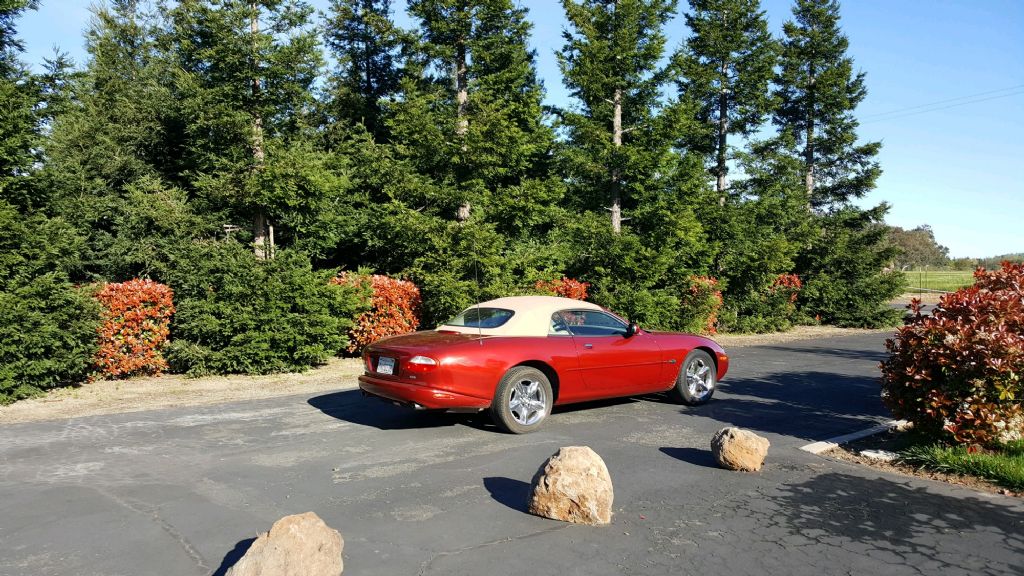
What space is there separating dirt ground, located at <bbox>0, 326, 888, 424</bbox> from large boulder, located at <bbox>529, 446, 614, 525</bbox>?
625 cm

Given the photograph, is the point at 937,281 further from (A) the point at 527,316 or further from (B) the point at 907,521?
(B) the point at 907,521

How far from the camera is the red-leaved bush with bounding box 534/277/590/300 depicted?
16.6 meters

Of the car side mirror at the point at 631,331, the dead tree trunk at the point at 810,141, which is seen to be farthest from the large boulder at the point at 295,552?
the dead tree trunk at the point at 810,141

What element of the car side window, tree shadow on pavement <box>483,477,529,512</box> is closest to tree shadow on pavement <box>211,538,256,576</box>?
tree shadow on pavement <box>483,477,529,512</box>

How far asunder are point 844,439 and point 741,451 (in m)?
1.94

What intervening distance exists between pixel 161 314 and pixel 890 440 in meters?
10.8

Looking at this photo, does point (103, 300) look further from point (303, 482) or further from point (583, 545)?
point (583, 545)

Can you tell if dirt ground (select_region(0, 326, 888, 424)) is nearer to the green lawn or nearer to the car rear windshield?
the car rear windshield

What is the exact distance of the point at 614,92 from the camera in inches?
807

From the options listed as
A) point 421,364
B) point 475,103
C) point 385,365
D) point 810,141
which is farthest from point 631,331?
point 810,141

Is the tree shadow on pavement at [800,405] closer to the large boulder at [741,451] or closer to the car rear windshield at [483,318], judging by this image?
the large boulder at [741,451]

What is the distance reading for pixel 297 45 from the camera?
14.5 meters

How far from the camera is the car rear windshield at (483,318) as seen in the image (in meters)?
7.85

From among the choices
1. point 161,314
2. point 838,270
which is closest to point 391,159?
point 161,314
